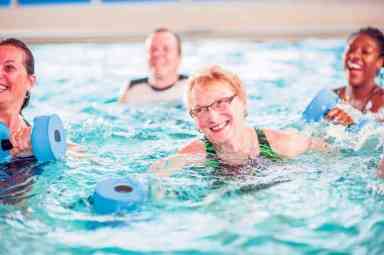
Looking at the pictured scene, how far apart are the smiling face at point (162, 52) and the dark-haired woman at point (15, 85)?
207 cm

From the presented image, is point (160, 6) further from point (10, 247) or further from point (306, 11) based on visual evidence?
point (10, 247)

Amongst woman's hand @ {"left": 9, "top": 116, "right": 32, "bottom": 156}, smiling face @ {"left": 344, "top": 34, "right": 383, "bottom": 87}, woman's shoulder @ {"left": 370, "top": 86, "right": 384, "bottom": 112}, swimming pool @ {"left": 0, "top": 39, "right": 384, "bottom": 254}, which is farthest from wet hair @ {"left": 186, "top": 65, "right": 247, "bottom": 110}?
woman's shoulder @ {"left": 370, "top": 86, "right": 384, "bottom": 112}

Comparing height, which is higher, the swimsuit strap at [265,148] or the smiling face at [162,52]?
the smiling face at [162,52]

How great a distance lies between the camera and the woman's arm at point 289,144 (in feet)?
12.8

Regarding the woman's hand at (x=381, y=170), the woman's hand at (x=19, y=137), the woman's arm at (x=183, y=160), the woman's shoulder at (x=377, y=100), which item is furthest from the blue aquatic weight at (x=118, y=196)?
the woman's shoulder at (x=377, y=100)

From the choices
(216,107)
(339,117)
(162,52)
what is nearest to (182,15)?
(162,52)

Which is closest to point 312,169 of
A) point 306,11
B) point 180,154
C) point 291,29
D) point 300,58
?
point 180,154

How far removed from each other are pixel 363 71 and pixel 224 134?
180cm

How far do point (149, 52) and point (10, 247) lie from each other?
321 centimetres

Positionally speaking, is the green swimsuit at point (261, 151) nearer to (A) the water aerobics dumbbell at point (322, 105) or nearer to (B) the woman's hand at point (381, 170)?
(B) the woman's hand at point (381, 170)

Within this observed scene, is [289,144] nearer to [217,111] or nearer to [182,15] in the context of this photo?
[217,111]

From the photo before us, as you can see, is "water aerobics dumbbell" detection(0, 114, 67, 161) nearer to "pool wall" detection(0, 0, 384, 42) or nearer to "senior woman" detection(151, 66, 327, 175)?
"senior woman" detection(151, 66, 327, 175)

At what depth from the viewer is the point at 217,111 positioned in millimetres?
3539

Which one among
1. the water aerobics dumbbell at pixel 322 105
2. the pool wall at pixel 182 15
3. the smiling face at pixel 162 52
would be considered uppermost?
the pool wall at pixel 182 15
